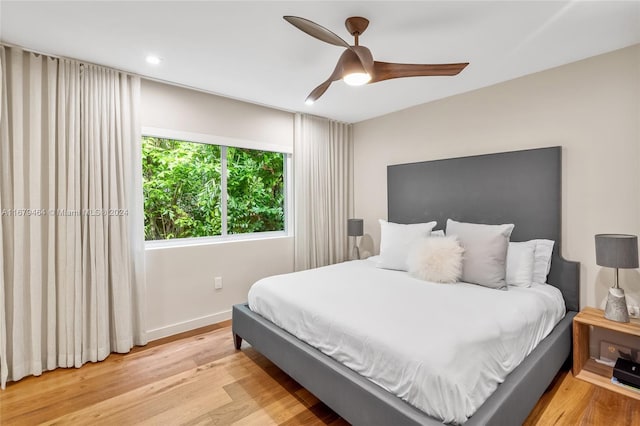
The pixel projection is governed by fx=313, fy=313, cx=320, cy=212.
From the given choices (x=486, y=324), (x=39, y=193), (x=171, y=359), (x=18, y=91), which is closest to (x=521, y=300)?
(x=486, y=324)

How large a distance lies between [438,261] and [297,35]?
6.65 feet

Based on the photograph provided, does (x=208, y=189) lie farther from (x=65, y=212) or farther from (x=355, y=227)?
(x=355, y=227)

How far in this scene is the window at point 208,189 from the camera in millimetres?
3096

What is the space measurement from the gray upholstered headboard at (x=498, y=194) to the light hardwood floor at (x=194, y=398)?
887 millimetres

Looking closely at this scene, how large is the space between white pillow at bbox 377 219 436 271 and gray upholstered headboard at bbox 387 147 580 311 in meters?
0.40

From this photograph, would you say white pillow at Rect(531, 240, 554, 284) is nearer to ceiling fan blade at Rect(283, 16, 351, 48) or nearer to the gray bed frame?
the gray bed frame

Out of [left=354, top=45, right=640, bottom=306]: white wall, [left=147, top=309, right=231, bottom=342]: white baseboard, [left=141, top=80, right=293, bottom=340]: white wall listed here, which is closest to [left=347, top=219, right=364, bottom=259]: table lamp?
[left=141, top=80, right=293, bottom=340]: white wall

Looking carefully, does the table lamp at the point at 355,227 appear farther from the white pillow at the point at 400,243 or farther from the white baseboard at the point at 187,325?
the white baseboard at the point at 187,325

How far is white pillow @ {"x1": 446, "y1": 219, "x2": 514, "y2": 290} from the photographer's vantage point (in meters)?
2.44

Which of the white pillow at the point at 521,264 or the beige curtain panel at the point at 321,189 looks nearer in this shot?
the white pillow at the point at 521,264

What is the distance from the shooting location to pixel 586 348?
7.87 ft

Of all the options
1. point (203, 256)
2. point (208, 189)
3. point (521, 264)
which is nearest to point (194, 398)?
point (203, 256)

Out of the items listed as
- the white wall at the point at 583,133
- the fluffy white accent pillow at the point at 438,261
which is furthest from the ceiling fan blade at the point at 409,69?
the fluffy white accent pillow at the point at 438,261

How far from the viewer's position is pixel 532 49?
2314 mm
